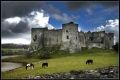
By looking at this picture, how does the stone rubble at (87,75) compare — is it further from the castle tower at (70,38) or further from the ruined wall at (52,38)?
the ruined wall at (52,38)

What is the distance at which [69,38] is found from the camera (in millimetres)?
46562

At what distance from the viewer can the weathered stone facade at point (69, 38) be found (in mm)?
46625

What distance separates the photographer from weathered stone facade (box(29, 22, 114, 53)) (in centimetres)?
4662

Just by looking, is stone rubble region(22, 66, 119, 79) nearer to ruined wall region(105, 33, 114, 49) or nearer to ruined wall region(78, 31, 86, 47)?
ruined wall region(78, 31, 86, 47)

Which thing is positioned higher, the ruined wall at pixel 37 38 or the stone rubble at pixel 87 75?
the ruined wall at pixel 37 38

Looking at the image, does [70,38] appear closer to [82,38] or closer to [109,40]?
[82,38]

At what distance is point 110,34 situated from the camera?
2167 inches

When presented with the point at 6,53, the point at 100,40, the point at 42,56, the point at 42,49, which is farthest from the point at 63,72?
the point at 6,53

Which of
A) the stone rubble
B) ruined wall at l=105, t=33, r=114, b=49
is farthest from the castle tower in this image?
the stone rubble

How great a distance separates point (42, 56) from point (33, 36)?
9.37m

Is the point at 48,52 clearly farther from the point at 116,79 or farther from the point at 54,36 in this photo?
the point at 116,79

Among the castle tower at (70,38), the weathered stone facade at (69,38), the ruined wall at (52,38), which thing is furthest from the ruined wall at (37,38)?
the castle tower at (70,38)

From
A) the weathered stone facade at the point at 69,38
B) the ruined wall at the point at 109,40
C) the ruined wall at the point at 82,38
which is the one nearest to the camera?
the weathered stone facade at the point at 69,38

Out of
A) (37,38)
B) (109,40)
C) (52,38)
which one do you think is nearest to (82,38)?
(52,38)
